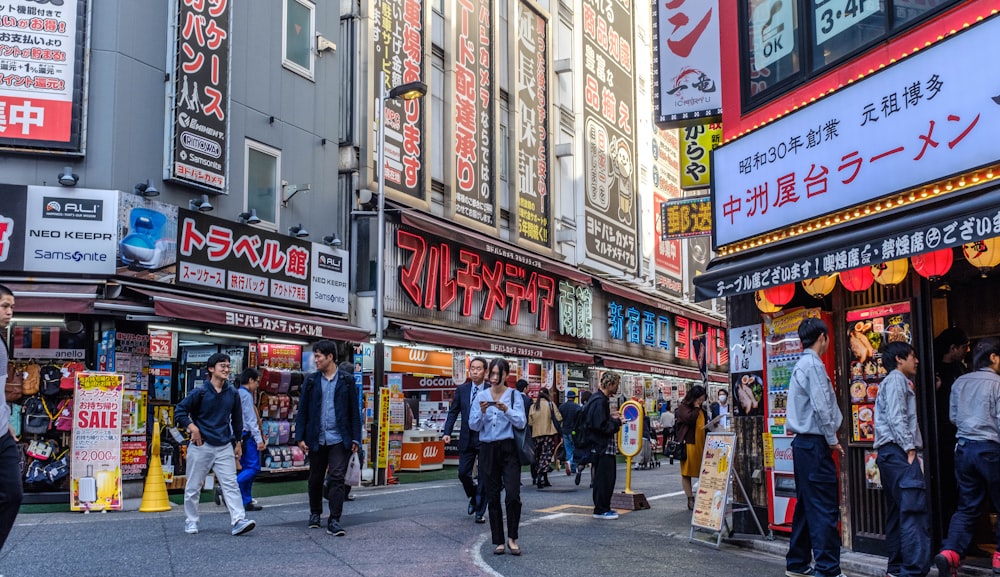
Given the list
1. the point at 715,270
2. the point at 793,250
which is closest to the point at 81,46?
the point at 715,270

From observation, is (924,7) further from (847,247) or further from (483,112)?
(483,112)

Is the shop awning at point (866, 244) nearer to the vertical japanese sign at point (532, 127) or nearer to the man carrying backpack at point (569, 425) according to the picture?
the man carrying backpack at point (569, 425)

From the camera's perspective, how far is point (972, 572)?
7555 millimetres

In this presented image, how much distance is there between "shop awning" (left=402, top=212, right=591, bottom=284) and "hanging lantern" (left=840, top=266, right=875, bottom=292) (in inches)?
499

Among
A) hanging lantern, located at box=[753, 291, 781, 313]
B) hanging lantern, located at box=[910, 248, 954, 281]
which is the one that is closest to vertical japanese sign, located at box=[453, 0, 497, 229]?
hanging lantern, located at box=[753, 291, 781, 313]

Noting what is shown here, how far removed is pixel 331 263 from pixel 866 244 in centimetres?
1306

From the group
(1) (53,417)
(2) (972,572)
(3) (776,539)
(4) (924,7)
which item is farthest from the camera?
(1) (53,417)

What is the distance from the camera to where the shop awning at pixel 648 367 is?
30.2m

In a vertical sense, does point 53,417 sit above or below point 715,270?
below

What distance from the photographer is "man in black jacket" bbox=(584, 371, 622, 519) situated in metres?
11.8

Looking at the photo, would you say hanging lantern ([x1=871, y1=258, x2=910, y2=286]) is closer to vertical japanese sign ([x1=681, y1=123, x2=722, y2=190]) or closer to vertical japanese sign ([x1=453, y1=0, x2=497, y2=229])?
vertical japanese sign ([x1=681, y1=123, x2=722, y2=190])

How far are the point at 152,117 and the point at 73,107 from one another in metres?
1.26

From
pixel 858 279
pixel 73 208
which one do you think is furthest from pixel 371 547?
pixel 73 208

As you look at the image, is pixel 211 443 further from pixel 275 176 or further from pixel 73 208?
pixel 275 176
